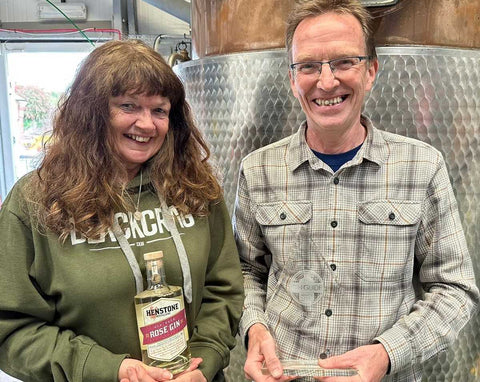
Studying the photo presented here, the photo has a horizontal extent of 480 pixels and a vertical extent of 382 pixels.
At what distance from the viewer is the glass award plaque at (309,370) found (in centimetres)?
91

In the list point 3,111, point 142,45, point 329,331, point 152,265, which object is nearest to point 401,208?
point 329,331

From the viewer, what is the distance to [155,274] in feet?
3.01

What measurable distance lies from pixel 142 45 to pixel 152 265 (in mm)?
469

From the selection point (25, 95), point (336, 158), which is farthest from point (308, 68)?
point (25, 95)

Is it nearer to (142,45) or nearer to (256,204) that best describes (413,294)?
(256,204)

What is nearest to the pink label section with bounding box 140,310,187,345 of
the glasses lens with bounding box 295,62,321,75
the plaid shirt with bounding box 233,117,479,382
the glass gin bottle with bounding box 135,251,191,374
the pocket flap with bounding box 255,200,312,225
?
the glass gin bottle with bounding box 135,251,191,374

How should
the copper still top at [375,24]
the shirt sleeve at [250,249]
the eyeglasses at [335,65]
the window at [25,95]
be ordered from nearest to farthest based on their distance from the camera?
the eyeglasses at [335,65] → the shirt sleeve at [250,249] → the copper still top at [375,24] → the window at [25,95]

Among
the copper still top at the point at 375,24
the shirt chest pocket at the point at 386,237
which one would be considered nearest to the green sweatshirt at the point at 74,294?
the shirt chest pocket at the point at 386,237

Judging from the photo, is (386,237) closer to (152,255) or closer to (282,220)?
(282,220)

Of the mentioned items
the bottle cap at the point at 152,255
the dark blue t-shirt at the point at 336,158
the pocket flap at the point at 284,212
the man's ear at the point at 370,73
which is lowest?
the bottle cap at the point at 152,255

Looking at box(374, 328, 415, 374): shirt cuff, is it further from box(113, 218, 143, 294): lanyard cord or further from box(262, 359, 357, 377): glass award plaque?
box(113, 218, 143, 294): lanyard cord

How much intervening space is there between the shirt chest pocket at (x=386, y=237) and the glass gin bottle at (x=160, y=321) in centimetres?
42

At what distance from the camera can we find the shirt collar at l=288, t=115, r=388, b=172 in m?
1.03

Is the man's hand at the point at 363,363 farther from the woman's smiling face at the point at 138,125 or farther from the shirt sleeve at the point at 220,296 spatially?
the woman's smiling face at the point at 138,125
